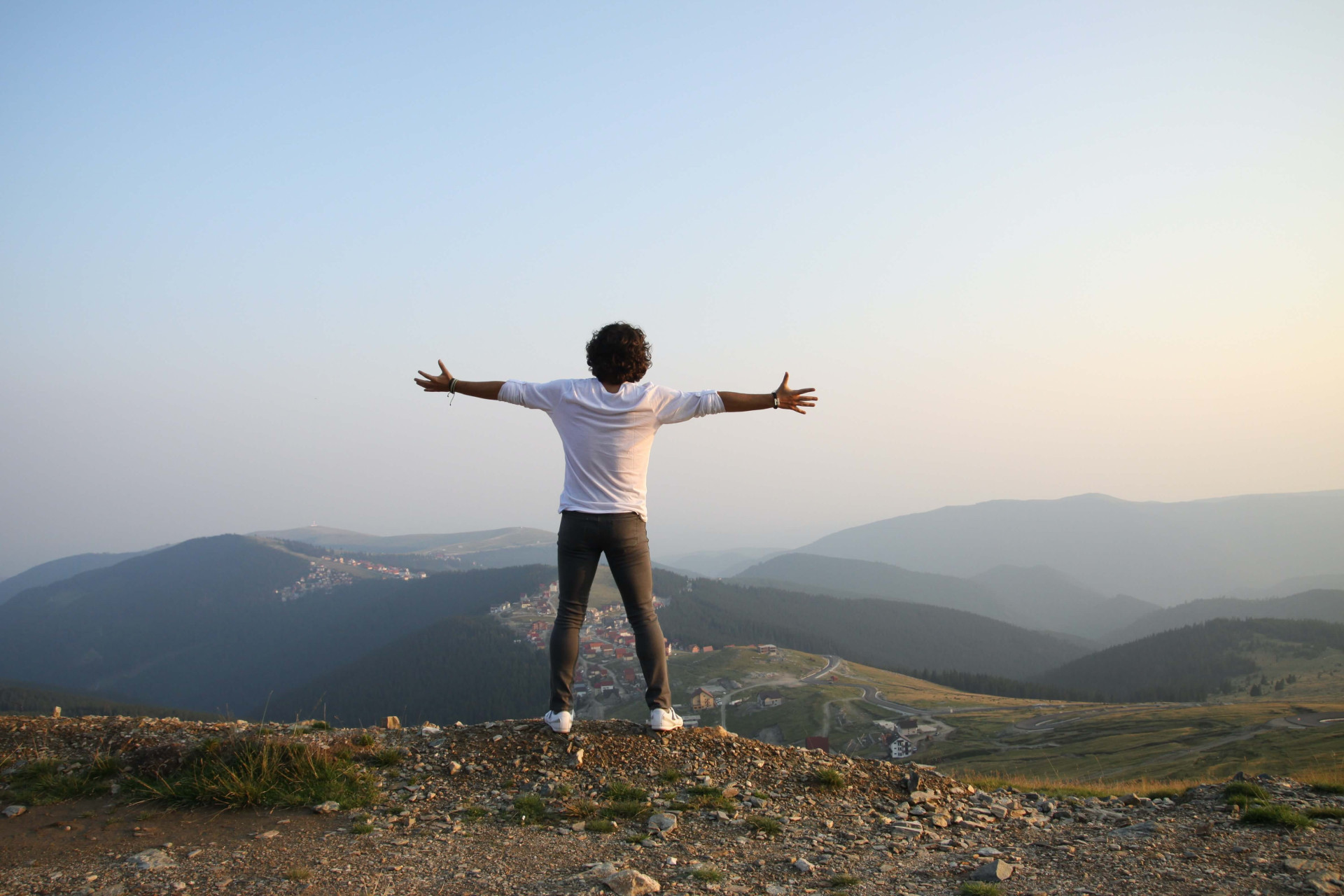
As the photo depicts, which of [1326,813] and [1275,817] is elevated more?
[1275,817]

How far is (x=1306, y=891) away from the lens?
5141 mm

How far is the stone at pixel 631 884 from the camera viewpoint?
5.14 m

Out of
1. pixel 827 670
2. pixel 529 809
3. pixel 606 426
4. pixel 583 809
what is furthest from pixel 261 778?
pixel 827 670

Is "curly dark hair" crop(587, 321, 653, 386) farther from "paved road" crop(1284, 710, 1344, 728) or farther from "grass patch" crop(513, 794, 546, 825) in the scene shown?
"paved road" crop(1284, 710, 1344, 728)

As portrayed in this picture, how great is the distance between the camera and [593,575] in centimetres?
772

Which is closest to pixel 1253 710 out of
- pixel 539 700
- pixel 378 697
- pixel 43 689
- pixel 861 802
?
pixel 539 700

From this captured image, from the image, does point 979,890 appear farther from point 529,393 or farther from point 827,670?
point 827,670

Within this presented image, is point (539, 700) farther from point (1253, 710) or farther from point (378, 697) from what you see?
point (1253, 710)

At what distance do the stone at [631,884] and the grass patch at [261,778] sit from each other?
322 cm

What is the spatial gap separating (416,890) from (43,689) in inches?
8462

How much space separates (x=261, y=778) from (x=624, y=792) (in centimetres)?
361

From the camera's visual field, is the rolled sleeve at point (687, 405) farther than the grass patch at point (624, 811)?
Yes

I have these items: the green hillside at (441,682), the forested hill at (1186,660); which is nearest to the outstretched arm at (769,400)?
the green hillside at (441,682)

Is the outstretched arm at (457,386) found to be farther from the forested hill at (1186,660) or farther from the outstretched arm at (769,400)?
the forested hill at (1186,660)
